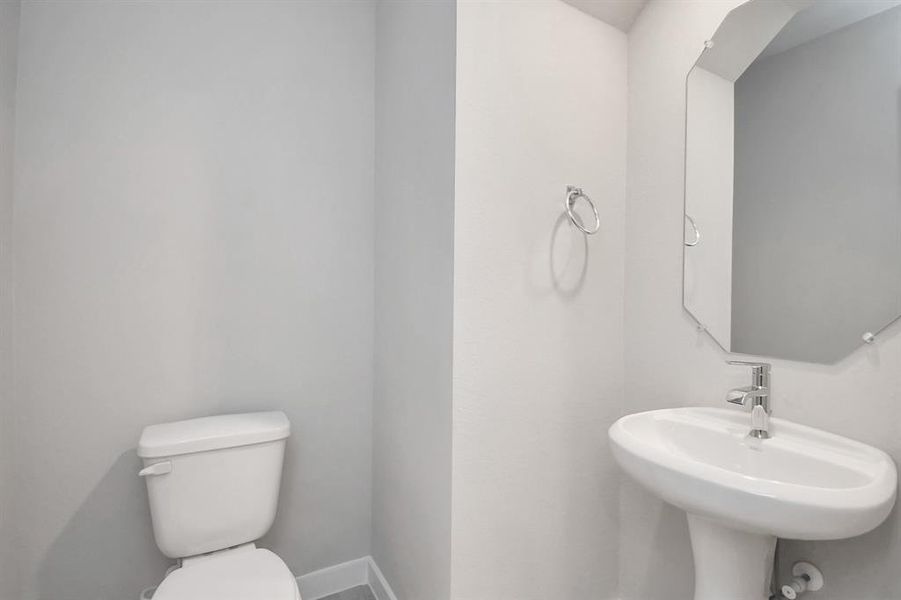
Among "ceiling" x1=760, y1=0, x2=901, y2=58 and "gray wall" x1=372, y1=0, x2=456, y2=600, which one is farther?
"gray wall" x1=372, y1=0, x2=456, y2=600

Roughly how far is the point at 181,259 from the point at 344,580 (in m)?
1.34

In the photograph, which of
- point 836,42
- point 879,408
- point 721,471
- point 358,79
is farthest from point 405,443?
point 836,42

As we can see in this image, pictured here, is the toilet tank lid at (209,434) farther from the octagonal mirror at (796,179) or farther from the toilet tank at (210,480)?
the octagonal mirror at (796,179)

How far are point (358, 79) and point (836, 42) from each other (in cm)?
147

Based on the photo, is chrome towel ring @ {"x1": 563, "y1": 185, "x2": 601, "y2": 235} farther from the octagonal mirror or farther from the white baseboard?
the white baseboard

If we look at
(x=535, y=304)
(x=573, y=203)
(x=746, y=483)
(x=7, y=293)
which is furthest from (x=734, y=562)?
(x=7, y=293)

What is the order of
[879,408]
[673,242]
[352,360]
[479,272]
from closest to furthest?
1. [879,408]
2. [479,272]
3. [673,242]
4. [352,360]

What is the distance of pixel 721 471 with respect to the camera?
2.60ft

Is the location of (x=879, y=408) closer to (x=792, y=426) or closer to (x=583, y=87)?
(x=792, y=426)

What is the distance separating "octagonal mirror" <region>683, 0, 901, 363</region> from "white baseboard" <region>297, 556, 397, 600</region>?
1455 mm

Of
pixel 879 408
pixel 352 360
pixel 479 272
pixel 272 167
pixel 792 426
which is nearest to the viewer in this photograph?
pixel 879 408

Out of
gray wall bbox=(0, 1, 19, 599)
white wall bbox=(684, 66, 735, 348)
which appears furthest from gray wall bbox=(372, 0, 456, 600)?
gray wall bbox=(0, 1, 19, 599)

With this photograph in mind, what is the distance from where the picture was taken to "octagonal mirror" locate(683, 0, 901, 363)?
919 mm

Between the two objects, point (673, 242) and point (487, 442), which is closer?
point (487, 442)
